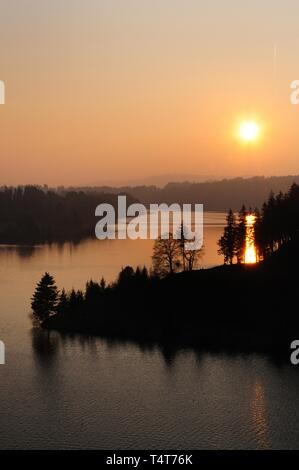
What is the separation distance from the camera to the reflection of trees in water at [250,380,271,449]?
143 feet

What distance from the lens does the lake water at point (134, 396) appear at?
4384cm

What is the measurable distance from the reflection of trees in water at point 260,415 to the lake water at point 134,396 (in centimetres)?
8

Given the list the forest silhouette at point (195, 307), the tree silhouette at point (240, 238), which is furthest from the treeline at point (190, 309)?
the tree silhouette at point (240, 238)

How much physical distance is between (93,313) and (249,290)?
2154cm

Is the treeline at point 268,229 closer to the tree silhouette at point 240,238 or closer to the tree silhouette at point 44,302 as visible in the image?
the tree silhouette at point 240,238

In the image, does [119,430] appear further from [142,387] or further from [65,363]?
[65,363]

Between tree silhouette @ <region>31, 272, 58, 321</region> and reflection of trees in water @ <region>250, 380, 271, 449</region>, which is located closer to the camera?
reflection of trees in water @ <region>250, 380, 271, 449</region>

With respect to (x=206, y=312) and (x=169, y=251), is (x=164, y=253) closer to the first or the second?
(x=169, y=251)

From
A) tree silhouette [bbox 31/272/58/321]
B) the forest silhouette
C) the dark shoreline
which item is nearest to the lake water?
tree silhouette [bbox 31/272/58/321]

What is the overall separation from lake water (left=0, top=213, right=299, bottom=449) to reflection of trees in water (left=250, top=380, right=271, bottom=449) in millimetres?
83

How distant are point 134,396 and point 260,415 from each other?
38.2ft

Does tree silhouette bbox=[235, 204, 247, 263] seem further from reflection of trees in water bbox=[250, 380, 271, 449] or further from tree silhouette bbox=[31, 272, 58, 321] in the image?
reflection of trees in water bbox=[250, 380, 271, 449]

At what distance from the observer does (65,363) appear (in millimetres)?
62906

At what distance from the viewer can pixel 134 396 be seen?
52.7 meters
